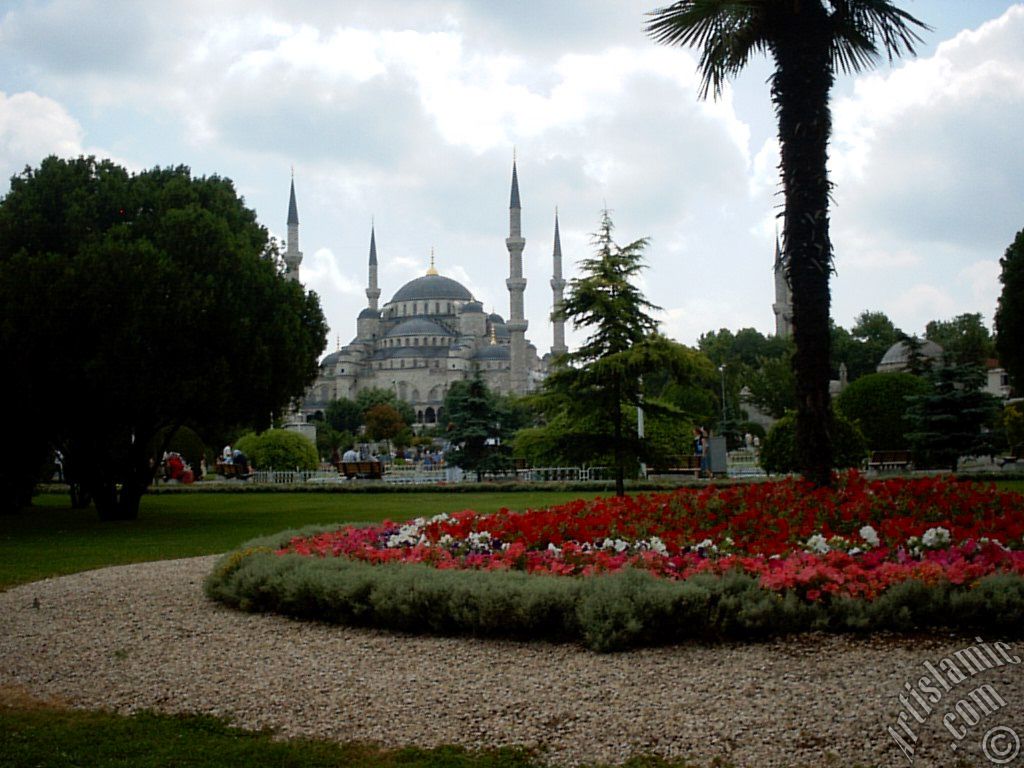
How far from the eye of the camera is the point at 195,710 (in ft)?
15.9

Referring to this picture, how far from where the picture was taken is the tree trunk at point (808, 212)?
959cm

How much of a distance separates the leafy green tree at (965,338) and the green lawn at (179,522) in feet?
148

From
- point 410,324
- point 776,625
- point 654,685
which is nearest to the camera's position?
point 654,685

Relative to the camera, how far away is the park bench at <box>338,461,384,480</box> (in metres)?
29.9

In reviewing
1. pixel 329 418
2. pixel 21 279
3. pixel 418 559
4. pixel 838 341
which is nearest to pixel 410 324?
pixel 329 418

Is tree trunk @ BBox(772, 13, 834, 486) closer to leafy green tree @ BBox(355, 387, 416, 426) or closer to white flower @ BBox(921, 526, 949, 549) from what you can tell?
white flower @ BBox(921, 526, 949, 549)

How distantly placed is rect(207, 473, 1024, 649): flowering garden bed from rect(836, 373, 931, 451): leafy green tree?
2247 centimetres

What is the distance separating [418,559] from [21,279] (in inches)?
403

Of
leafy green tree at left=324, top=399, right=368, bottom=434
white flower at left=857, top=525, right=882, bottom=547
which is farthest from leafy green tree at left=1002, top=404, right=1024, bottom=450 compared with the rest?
leafy green tree at left=324, top=399, right=368, bottom=434

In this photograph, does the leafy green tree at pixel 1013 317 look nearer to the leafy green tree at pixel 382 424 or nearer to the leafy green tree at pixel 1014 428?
the leafy green tree at pixel 1014 428

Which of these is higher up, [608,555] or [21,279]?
[21,279]

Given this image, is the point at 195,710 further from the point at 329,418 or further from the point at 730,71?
the point at 329,418

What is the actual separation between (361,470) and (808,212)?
22273 millimetres

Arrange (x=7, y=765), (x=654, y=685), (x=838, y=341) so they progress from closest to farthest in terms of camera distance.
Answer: (x=7, y=765) → (x=654, y=685) → (x=838, y=341)
